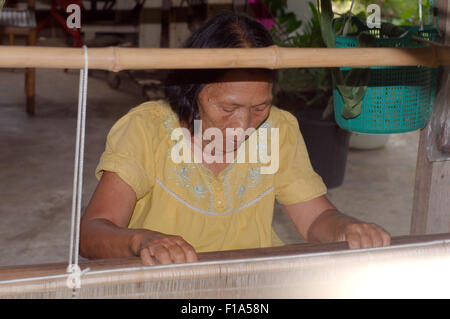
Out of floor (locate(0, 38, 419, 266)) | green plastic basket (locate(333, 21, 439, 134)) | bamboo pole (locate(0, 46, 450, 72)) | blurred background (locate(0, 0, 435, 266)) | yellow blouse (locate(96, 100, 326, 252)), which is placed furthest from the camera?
blurred background (locate(0, 0, 435, 266))

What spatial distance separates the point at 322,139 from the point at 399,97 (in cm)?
170

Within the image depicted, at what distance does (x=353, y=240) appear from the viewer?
4.23ft

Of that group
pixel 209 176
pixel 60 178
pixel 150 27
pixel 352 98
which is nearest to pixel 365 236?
pixel 209 176

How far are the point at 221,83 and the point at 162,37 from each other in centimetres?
432

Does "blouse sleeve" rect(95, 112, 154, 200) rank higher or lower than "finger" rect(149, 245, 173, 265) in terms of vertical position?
higher

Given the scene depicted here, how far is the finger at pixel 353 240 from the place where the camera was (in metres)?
1.23

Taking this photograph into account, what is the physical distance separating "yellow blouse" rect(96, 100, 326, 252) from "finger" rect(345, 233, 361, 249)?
1.06 feet

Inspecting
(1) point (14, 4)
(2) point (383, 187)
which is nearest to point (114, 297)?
(2) point (383, 187)

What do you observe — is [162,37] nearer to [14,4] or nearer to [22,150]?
[22,150]

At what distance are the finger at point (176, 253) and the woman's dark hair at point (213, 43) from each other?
18.5 inches

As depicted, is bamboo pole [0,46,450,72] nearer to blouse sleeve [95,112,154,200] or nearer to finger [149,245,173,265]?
finger [149,245,173,265]

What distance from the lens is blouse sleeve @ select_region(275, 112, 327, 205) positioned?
1642mm

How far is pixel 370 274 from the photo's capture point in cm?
108

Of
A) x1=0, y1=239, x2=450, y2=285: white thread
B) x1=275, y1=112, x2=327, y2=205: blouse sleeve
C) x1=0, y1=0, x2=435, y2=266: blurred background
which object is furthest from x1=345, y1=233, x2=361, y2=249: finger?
x1=0, y1=0, x2=435, y2=266: blurred background
